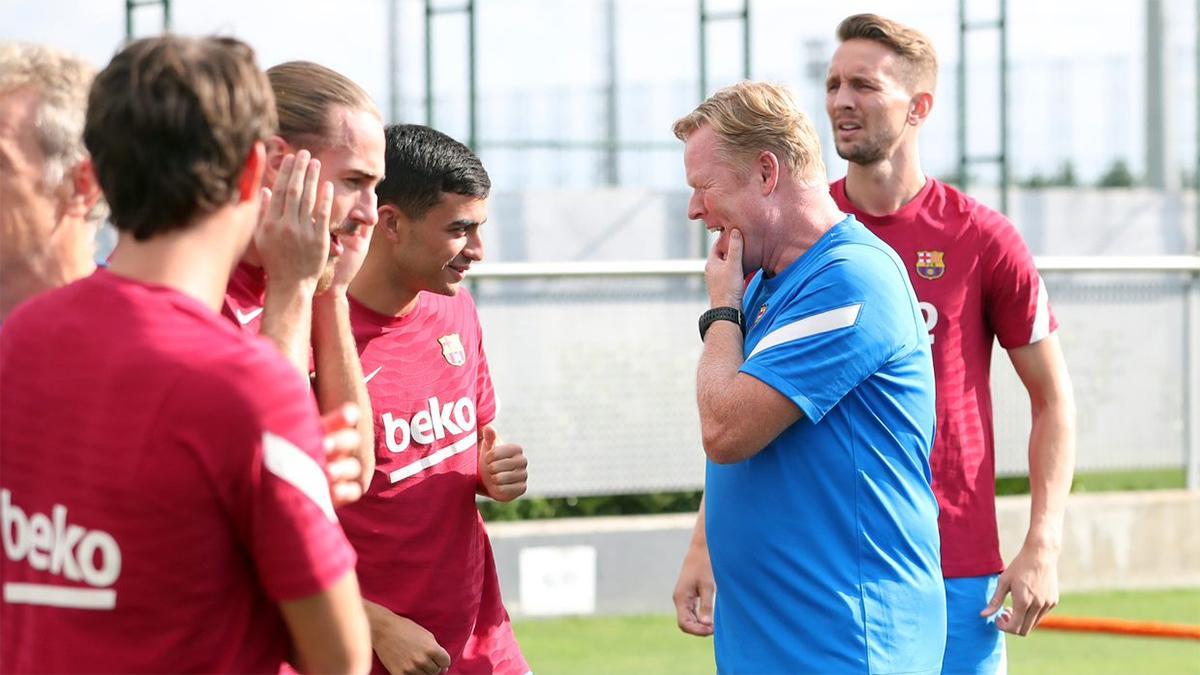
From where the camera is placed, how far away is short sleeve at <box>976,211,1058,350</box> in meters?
4.09

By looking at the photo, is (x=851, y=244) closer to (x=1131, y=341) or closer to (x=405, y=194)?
(x=405, y=194)

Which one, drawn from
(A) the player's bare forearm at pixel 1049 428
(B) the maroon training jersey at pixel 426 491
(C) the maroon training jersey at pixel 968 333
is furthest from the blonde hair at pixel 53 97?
(A) the player's bare forearm at pixel 1049 428

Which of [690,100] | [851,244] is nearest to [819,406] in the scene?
[851,244]

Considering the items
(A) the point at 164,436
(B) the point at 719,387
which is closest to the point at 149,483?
(A) the point at 164,436

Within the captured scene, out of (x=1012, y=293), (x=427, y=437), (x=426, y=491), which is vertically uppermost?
(x=1012, y=293)

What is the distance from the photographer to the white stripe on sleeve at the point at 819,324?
2.98 metres

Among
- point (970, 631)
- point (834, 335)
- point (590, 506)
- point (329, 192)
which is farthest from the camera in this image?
point (590, 506)

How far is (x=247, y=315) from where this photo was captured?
2688 mm

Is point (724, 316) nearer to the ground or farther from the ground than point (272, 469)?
farther from the ground

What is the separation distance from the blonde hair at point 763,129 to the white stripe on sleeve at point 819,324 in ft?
1.28

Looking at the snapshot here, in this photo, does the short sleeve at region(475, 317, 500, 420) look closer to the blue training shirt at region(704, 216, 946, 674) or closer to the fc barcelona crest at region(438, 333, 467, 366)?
the fc barcelona crest at region(438, 333, 467, 366)

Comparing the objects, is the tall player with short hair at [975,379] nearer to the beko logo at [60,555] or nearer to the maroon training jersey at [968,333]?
the maroon training jersey at [968,333]

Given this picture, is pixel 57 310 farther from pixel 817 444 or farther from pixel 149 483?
pixel 817 444

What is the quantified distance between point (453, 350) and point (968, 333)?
1.49 m
